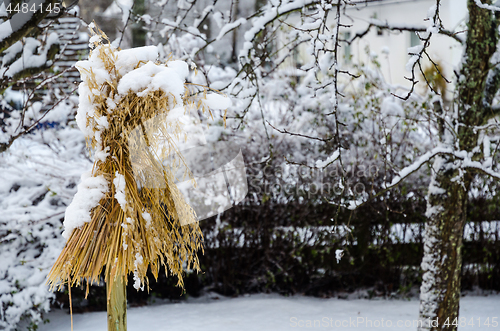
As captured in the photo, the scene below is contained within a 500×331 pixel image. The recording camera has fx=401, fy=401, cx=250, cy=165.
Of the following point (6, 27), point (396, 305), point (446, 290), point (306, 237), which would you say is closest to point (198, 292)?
point (306, 237)

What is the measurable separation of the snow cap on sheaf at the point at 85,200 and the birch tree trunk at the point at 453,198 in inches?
95.1

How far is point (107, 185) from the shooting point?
1.91m

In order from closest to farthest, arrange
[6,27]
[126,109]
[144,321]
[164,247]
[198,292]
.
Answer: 1. [126,109]
2. [164,247]
3. [6,27]
4. [144,321]
5. [198,292]

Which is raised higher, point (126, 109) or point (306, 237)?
point (126, 109)

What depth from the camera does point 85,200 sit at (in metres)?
1.87

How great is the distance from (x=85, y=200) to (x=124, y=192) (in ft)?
0.63

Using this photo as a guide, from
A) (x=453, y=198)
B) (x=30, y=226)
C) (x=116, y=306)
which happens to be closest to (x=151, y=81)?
Result: (x=116, y=306)

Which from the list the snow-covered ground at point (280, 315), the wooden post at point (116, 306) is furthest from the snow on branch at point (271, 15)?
the snow-covered ground at point (280, 315)

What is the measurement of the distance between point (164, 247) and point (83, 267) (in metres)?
0.38

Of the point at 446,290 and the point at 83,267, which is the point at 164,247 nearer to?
the point at 83,267

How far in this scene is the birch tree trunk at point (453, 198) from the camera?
10.0 feet

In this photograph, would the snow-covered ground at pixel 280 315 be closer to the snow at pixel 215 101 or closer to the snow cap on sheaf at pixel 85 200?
the snow cap on sheaf at pixel 85 200

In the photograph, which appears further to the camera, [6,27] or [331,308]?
[331,308]

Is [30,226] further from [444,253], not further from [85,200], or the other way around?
[444,253]
